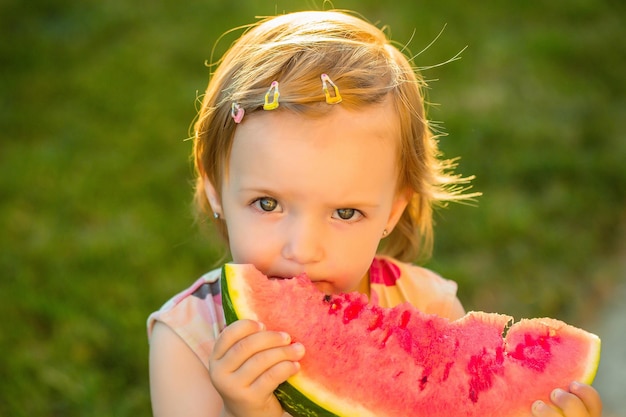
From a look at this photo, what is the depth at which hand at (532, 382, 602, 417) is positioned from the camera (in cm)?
186

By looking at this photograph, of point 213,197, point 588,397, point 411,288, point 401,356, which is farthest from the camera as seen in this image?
point 411,288

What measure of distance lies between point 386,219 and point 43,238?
2548 millimetres

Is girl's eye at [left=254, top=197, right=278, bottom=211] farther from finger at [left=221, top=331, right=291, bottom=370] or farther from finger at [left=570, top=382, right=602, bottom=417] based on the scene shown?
finger at [left=570, top=382, right=602, bottom=417]

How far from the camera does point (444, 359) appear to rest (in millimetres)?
1999

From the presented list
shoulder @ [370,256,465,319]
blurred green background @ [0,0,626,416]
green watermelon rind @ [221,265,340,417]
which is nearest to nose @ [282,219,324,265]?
green watermelon rind @ [221,265,340,417]

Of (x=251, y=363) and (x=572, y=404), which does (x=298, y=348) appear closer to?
(x=251, y=363)

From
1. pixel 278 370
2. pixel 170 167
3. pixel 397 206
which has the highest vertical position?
pixel 397 206

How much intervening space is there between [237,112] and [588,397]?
3.61 feet

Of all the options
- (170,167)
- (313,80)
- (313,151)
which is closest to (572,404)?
(313,151)

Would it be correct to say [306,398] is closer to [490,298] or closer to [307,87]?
[307,87]

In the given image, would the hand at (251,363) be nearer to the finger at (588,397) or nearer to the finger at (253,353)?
the finger at (253,353)

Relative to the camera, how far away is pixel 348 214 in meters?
2.08

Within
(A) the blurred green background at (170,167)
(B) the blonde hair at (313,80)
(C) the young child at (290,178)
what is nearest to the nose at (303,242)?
(C) the young child at (290,178)

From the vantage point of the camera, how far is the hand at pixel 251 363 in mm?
1787
